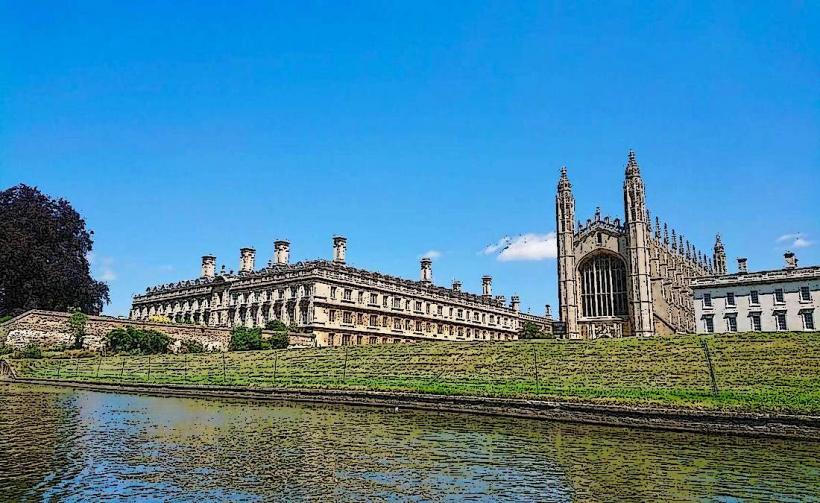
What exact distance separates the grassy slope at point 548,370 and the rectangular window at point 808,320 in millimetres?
24431

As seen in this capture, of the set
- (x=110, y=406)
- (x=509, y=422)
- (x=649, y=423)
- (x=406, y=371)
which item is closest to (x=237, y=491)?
(x=509, y=422)

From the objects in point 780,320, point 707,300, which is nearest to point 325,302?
point 707,300

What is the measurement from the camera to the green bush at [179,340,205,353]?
5812 cm

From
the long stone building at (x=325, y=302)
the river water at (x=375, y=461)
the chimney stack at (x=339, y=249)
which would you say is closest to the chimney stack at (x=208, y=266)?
the long stone building at (x=325, y=302)

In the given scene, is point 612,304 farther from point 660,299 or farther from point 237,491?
point 237,491

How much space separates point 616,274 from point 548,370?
46.5 meters

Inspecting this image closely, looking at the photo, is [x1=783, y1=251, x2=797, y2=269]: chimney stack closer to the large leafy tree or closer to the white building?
the white building

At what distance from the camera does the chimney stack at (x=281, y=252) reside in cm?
8144

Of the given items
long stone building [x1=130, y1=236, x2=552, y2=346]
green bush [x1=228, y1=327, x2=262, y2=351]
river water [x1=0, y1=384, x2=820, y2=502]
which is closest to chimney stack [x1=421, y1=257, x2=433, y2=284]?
long stone building [x1=130, y1=236, x2=552, y2=346]

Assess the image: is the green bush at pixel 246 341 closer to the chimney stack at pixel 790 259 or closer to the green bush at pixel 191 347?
the green bush at pixel 191 347

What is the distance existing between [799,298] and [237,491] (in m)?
60.6

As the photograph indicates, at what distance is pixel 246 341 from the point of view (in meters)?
59.2

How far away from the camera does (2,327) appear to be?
49.7m

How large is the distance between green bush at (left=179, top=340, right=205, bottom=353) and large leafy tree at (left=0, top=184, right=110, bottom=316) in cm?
872
